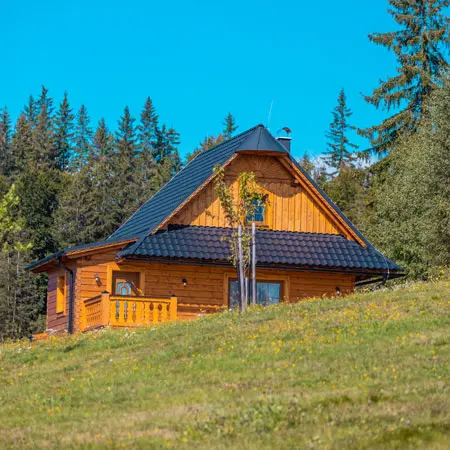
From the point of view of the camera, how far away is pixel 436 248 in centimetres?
3819

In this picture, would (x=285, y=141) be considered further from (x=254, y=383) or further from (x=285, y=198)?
(x=254, y=383)

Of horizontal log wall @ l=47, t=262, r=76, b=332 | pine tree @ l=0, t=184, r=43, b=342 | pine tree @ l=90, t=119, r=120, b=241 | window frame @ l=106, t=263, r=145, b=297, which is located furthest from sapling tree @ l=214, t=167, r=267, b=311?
pine tree @ l=90, t=119, r=120, b=241

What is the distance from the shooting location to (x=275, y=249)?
30.4 meters

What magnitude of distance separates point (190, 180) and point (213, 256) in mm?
4575

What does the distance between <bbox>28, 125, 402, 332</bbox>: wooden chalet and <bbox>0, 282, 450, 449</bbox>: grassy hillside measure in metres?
6.52

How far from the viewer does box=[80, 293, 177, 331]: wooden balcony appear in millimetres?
27031

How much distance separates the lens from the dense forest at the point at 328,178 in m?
38.5

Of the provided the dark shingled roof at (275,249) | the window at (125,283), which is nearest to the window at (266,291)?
the dark shingled roof at (275,249)

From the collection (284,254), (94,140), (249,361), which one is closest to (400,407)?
(249,361)

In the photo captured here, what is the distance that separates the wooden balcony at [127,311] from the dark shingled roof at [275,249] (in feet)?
4.78

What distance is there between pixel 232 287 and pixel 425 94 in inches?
934

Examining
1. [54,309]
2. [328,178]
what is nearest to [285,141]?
[54,309]

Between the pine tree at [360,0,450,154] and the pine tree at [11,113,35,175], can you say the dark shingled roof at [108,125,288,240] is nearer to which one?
the pine tree at [360,0,450,154]

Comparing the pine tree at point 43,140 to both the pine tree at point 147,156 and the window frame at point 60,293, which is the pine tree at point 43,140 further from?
the window frame at point 60,293
